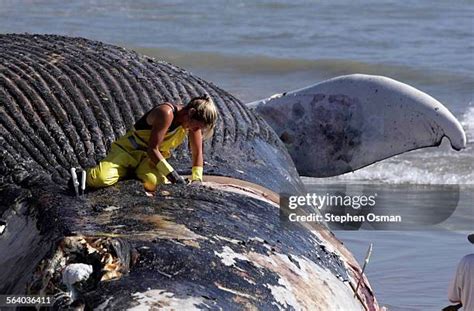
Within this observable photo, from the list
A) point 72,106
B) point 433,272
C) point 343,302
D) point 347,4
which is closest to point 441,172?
point 433,272

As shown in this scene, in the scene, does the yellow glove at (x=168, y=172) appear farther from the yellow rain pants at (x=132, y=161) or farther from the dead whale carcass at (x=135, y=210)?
the dead whale carcass at (x=135, y=210)

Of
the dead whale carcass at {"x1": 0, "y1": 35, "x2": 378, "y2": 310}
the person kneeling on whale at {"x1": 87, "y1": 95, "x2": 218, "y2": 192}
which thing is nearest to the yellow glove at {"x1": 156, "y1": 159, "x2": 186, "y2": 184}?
the person kneeling on whale at {"x1": 87, "y1": 95, "x2": 218, "y2": 192}

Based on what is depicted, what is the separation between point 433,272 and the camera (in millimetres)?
12109

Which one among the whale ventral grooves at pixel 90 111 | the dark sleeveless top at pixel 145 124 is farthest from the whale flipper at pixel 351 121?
the dark sleeveless top at pixel 145 124

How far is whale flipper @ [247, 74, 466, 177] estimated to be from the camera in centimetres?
1069

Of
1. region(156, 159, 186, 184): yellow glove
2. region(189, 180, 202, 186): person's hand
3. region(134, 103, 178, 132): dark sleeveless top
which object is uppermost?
region(134, 103, 178, 132): dark sleeveless top

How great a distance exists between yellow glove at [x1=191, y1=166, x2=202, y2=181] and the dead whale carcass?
120 millimetres

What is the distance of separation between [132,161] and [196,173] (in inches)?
14.6

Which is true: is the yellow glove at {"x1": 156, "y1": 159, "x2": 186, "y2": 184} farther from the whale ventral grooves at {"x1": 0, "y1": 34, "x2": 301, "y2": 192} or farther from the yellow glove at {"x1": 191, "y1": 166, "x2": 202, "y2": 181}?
the whale ventral grooves at {"x1": 0, "y1": 34, "x2": 301, "y2": 192}

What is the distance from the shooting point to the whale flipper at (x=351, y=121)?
421 inches

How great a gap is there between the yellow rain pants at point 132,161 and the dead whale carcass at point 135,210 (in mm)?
90

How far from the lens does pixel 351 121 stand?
36.2ft

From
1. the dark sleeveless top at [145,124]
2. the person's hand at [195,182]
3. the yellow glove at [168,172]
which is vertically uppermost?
the dark sleeveless top at [145,124]

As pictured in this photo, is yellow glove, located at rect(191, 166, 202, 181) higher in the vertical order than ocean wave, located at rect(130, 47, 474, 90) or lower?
higher
